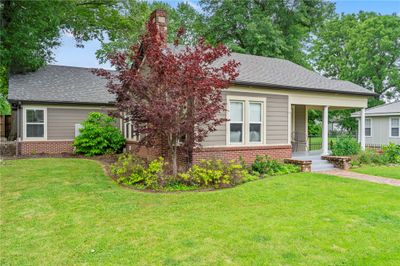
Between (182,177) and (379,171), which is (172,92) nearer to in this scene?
(182,177)

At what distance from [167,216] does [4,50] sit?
52.2 feet

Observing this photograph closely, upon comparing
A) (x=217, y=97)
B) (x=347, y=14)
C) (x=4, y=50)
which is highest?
(x=347, y=14)

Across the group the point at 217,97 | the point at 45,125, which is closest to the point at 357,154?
the point at 217,97

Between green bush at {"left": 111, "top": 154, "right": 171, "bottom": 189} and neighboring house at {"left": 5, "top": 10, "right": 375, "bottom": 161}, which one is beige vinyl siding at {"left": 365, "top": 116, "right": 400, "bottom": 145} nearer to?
neighboring house at {"left": 5, "top": 10, "right": 375, "bottom": 161}

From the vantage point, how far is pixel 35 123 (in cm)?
1602

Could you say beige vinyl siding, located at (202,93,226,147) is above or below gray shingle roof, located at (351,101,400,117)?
below

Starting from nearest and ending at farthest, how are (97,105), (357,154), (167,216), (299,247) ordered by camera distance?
(299,247)
(167,216)
(357,154)
(97,105)

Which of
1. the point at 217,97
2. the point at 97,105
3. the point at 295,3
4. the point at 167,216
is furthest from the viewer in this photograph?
the point at 295,3

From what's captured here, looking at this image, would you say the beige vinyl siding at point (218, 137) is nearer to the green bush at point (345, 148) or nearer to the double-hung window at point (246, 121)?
the double-hung window at point (246, 121)

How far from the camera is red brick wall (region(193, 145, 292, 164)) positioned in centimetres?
1015

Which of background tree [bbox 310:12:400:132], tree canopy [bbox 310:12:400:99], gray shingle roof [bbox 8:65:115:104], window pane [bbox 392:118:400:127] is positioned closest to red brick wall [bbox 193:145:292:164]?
gray shingle roof [bbox 8:65:115:104]

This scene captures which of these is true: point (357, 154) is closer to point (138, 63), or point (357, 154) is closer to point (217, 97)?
point (217, 97)

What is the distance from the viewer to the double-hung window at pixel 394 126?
20594 mm

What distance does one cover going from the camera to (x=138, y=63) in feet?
31.3
